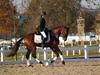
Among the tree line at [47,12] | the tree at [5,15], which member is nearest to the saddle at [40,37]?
the tree line at [47,12]

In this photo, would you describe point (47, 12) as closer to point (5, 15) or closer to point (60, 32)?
point (5, 15)

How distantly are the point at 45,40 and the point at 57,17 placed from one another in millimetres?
24983

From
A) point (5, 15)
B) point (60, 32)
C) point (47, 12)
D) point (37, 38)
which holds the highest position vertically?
point (47, 12)

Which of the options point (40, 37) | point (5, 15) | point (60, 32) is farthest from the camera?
point (5, 15)

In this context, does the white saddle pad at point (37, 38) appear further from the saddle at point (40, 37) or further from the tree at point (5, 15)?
the tree at point (5, 15)

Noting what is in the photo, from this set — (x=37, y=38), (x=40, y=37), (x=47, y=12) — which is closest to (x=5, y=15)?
(x=47, y=12)

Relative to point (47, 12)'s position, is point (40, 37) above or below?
below

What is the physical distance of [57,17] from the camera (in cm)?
4488

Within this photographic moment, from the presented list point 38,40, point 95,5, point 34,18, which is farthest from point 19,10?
point 38,40

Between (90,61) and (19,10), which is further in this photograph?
(19,10)

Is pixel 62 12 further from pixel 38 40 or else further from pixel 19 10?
pixel 38 40

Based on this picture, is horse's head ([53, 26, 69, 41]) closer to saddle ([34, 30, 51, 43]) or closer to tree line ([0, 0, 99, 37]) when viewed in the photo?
saddle ([34, 30, 51, 43])

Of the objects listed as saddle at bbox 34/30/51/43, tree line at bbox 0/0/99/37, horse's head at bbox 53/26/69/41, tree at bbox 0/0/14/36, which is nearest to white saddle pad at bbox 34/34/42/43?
saddle at bbox 34/30/51/43

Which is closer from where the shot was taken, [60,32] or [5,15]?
[60,32]
